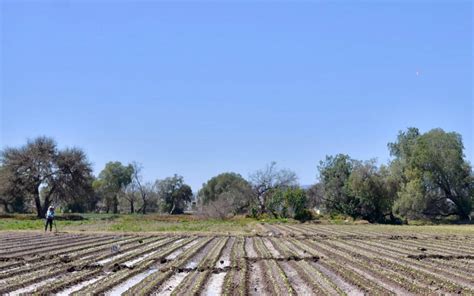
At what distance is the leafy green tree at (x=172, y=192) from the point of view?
320 feet

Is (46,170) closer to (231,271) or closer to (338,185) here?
(338,185)

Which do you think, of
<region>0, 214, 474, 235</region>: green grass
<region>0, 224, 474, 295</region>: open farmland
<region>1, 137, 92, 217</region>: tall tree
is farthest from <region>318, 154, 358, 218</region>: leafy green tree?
<region>0, 224, 474, 295</region>: open farmland

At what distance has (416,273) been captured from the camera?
1251 centimetres

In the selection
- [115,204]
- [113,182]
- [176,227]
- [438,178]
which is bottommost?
[176,227]

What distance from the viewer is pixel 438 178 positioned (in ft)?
189

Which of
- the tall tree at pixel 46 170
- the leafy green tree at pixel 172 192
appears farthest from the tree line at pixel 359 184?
the leafy green tree at pixel 172 192

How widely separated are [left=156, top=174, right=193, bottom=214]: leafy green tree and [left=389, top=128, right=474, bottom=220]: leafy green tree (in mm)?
50621

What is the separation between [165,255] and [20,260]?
451 centimetres

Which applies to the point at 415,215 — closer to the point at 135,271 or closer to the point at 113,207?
the point at 135,271

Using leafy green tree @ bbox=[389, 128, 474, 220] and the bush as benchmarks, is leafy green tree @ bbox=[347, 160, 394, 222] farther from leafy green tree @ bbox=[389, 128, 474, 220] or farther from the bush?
the bush

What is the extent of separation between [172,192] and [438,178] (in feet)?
181

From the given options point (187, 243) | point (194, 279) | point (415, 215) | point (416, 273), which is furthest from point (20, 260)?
point (415, 215)

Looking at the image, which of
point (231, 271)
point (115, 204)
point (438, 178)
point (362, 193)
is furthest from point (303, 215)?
point (115, 204)

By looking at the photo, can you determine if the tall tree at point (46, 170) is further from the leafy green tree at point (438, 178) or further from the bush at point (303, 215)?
the leafy green tree at point (438, 178)
